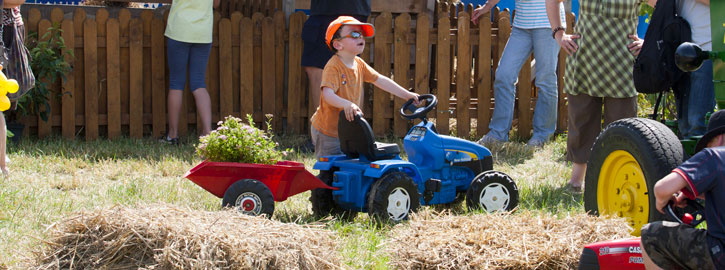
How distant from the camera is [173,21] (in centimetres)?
782

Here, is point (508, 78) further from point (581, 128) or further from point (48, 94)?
point (48, 94)

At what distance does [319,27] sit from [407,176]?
10.4 ft

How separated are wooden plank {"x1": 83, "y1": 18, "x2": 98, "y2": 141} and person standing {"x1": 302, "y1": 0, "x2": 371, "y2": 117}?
211 centimetres

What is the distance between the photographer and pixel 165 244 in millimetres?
3291

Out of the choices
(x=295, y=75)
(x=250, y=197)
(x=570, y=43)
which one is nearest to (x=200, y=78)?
(x=295, y=75)

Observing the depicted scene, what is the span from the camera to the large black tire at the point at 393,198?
4.66m

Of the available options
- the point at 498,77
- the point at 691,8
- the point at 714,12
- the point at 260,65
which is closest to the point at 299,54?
the point at 260,65

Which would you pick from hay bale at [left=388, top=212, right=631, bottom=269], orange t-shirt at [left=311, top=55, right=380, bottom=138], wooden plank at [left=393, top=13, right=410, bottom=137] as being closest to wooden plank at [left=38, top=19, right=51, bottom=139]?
wooden plank at [left=393, top=13, right=410, bottom=137]

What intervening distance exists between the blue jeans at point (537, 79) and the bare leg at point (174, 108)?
307 centimetres

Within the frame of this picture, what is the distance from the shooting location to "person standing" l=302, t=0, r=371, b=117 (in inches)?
294

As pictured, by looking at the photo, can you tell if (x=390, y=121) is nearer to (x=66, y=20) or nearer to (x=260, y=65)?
(x=260, y=65)

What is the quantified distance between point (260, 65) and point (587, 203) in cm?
488

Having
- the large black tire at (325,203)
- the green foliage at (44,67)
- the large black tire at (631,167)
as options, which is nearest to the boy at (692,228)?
the large black tire at (631,167)

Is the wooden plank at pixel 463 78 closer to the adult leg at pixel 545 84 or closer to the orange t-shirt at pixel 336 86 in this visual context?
the adult leg at pixel 545 84
